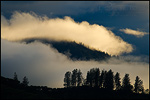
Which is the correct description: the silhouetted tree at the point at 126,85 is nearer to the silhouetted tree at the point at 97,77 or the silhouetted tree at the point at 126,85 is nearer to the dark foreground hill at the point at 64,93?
the dark foreground hill at the point at 64,93

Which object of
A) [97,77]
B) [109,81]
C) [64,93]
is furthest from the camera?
[97,77]

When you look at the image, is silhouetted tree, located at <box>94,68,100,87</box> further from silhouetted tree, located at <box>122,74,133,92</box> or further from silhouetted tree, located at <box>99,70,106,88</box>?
silhouetted tree, located at <box>122,74,133,92</box>

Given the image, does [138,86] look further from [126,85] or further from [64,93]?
[64,93]

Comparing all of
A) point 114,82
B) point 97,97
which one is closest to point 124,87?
point 114,82

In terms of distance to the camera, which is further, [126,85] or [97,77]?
[97,77]

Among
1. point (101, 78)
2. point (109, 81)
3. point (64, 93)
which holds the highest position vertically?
point (101, 78)

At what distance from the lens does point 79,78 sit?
199 m

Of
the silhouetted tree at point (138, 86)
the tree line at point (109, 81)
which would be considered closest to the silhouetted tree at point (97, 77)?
the tree line at point (109, 81)

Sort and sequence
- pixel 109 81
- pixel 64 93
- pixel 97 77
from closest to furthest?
pixel 64 93 < pixel 109 81 < pixel 97 77

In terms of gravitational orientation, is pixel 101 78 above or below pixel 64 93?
above

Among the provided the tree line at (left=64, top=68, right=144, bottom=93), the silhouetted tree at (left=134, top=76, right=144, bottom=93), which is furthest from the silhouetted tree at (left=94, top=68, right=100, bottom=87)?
the silhouetted tree at (left=134, top=76, right=144, bottom=93)

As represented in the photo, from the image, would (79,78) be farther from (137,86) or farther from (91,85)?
(137,86)

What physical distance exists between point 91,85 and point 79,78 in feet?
59.8

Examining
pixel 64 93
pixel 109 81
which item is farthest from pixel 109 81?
pixel 64 93
